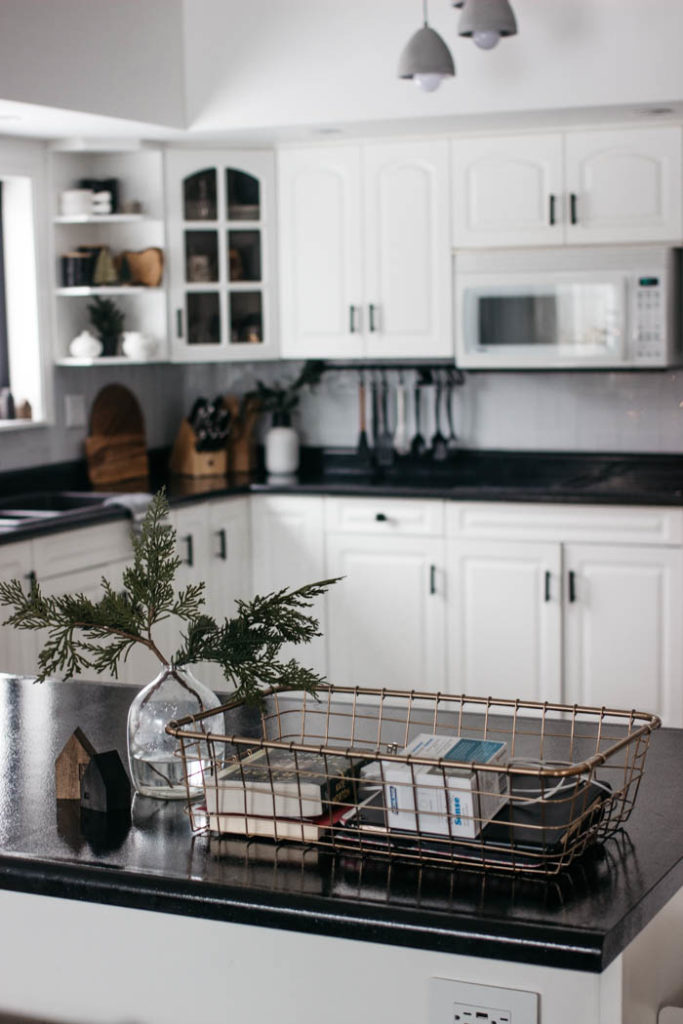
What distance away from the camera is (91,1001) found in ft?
4.82

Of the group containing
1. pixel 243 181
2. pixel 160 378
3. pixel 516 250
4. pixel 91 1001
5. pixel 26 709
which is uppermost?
pixel 243 181

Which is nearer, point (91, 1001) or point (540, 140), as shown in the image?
point (91, 1001)

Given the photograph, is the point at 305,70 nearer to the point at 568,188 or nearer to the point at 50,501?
the point at 568,188

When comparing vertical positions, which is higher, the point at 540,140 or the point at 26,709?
the point at 540,140

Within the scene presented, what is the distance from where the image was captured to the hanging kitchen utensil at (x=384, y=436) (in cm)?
532

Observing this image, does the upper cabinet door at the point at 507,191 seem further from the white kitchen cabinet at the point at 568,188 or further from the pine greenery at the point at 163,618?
the pine greenery at the point at 163,618

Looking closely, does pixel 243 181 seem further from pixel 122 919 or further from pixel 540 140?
pixel 122 919

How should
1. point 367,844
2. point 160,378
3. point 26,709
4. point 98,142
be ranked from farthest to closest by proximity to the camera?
1. point 160,378
2. point 98,142
3. point 26,709
4. point 367,844

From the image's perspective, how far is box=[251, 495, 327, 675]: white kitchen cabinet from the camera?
4.91m

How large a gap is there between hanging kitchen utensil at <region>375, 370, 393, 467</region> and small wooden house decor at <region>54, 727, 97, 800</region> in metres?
3.75

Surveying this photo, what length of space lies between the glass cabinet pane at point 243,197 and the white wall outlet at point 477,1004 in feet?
13.3

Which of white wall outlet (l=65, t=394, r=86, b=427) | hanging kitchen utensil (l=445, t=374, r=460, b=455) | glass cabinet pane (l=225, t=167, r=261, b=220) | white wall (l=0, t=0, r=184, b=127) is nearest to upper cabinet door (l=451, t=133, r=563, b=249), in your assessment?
hanging kitchen utensil (l=445, t=374, r=460, b=455)

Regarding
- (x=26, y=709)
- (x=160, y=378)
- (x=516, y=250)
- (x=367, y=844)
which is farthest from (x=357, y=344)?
(x=367, y=844)

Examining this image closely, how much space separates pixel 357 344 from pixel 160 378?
3.36 ft
